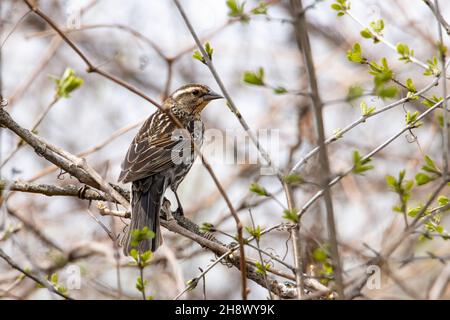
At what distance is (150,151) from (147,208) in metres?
0.80

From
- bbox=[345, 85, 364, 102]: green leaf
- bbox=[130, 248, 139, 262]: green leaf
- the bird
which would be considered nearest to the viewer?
bbox=[345, 85, 364, 102]: green leaf

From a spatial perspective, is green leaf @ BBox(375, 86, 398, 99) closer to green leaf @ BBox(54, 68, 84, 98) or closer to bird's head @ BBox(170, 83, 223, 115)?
Result: green leaf @ BBox(54, 68, 84, 98)

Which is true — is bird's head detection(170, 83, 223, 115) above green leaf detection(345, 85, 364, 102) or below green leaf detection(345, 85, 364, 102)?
above

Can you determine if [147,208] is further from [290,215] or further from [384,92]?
[384,92]

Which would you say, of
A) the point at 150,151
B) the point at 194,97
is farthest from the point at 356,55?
the point at 194,97

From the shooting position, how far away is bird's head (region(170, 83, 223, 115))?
20.9 ft

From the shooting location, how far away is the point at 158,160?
5.24 metres

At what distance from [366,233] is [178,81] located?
3.38 m

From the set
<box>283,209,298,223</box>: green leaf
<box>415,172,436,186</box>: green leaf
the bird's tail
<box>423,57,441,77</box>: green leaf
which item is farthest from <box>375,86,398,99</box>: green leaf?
the bird's tail

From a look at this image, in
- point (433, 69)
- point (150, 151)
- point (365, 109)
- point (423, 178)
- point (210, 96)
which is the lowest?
point (423, 178)

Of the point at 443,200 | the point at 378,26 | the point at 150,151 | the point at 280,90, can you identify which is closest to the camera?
the point at 280,90

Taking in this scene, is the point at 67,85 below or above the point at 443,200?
above
